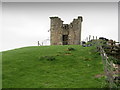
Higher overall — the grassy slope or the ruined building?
the ruined building

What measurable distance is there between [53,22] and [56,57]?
23.8m

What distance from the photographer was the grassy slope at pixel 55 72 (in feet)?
61.7

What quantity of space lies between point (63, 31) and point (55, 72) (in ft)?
100.0

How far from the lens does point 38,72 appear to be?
76.0 ft

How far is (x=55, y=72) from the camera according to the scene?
75.9 feet

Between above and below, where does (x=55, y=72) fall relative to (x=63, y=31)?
below

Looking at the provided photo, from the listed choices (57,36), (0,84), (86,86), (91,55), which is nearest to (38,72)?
(0,84)

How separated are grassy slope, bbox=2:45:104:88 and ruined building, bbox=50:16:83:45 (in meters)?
19.7

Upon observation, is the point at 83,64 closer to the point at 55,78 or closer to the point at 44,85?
the point at 55,78

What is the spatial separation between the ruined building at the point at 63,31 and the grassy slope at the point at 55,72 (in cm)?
1972

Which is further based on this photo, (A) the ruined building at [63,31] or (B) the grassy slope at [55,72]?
(A) the ruined building at [63,31]

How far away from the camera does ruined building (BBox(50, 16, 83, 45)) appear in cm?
5228

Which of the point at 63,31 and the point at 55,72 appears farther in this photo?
the point at 63,31

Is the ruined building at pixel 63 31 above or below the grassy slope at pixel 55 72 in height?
above
